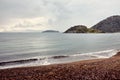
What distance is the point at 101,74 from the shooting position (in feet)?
70.9

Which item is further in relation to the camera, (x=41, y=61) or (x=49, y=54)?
(x=49, y=54)

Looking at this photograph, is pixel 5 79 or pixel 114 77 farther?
pixel 5 79

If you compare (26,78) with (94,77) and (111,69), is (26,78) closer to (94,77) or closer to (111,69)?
(94,77)

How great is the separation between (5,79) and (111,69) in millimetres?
11727

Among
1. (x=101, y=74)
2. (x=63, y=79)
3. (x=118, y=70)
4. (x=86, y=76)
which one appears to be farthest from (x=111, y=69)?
(x=63, y=79)

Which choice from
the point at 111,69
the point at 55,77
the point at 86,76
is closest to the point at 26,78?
the point at 55,77

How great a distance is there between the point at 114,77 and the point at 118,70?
2.87m

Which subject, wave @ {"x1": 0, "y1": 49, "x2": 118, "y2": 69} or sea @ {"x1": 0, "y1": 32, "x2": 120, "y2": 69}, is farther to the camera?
sea @ {"x1": 0, "y1": 32, "x2": 120, "y2": 69}

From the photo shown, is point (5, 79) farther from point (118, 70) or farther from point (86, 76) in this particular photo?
point (118, 70)

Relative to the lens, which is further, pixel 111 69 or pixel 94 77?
pixel 111 69

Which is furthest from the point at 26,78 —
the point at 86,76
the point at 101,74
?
the point at 101,74

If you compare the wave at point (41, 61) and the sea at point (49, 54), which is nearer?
the wave at point (41, 61)

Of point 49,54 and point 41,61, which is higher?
point 49,54

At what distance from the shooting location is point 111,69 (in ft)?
77.7
